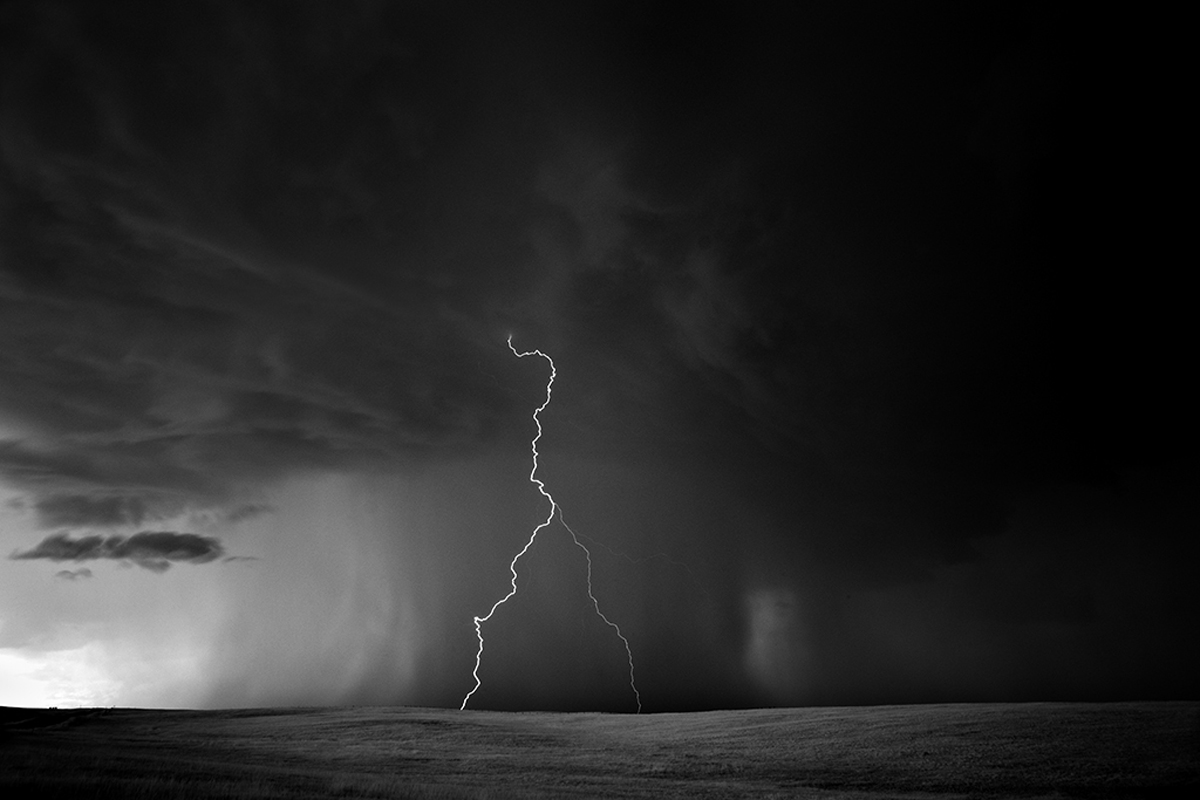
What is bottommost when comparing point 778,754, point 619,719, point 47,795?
point 47,795

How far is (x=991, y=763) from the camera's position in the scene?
27.2m

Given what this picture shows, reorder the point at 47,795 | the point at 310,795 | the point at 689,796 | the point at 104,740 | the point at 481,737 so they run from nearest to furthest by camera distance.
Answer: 1. the point at 47,795
2. the point at 310,795
3. the point at 689,796
4. the point at 104,740
5. the point at 481,737

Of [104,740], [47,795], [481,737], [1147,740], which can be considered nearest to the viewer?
[47,795]

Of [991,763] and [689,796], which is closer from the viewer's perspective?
[689,796]

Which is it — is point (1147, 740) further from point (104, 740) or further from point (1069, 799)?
point (104, 740)

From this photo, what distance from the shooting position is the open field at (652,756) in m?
20.5

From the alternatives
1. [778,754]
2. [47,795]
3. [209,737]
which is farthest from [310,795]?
[209,737]

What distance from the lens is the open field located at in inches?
808

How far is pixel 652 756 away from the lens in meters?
31.5

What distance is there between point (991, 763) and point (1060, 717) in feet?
39.6

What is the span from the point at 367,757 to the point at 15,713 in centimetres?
4218

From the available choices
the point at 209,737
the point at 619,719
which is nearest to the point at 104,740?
the point at 209,737

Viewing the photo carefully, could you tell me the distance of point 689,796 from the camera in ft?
71.0

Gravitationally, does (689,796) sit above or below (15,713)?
below
